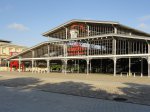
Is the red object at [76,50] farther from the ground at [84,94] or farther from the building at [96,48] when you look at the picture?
the ground at [84,94]

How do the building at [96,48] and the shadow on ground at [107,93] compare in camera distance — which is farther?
the building at [96,48]

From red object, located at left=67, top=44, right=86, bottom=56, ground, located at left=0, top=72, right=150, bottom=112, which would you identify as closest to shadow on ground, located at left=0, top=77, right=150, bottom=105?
ground, located at left=0, top=72, right=150, bottom=112

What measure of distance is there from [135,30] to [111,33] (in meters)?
6.60

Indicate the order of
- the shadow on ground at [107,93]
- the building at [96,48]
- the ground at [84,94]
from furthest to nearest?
the building at [96,48] < the shadow on ground at [107,93] < the ground at [84,94]

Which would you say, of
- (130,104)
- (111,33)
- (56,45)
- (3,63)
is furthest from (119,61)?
(3,63)

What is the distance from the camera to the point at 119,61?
146 feet

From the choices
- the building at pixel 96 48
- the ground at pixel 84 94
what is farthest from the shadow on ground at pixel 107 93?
the building at pixel 96 48

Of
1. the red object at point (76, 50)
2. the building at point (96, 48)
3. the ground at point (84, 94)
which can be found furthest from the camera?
the red object at point (76, 50)

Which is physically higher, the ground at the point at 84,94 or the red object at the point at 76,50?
the red object at the point at 76,50

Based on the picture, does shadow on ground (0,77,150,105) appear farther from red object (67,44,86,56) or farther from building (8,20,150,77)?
red object (67,44,86,56)

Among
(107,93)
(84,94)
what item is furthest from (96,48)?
(84,94)

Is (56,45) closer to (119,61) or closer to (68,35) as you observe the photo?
(68,35)

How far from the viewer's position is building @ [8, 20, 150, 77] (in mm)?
36219

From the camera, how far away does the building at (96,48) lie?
36.2 meters
